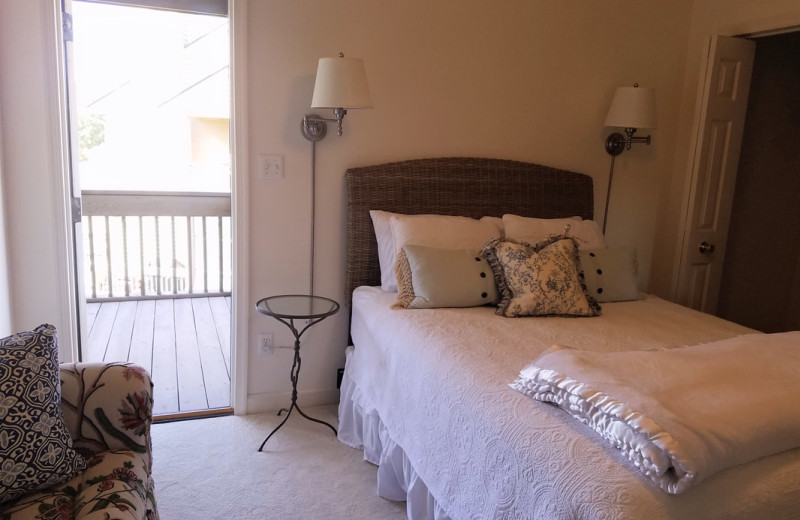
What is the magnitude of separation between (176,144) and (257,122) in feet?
8.76

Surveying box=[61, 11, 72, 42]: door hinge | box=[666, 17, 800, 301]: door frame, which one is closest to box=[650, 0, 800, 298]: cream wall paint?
box=[666, 17, 800, 301]: door frame

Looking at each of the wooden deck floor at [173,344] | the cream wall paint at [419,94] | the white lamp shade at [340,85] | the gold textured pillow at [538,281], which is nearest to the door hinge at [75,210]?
the wooden deck floor at [173,344]

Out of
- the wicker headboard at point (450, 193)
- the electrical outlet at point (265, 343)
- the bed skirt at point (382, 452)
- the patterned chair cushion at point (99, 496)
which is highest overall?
the wicker headboard at point (450, 193)

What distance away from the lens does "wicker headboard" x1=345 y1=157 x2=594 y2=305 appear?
281cm

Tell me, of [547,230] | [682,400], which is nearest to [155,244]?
[547,230]

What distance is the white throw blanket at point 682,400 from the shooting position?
4.07 feet

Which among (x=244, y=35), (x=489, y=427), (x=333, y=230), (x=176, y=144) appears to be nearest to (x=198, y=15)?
(x=176, y=144)

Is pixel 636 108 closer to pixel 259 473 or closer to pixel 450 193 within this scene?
pixel 450 193

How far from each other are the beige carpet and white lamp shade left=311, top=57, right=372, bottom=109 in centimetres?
150

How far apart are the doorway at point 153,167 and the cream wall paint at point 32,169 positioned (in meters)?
1.62

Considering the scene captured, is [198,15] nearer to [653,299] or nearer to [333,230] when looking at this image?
[333,230]

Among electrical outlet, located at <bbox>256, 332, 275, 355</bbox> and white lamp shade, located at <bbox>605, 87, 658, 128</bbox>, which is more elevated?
white lamp shade, located at <bbox>605, 87, 658, 128</bbox>

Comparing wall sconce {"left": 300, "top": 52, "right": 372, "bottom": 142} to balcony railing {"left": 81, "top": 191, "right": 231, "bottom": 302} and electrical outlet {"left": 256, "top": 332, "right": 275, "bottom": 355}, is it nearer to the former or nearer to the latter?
electrical outlet {"left": 256, "top": 332, "right": 275, "bottom": 355}

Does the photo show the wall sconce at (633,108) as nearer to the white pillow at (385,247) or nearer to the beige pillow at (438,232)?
the beige pillow at (438,232)
